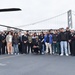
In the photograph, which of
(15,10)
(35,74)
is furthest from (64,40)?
(15,10)

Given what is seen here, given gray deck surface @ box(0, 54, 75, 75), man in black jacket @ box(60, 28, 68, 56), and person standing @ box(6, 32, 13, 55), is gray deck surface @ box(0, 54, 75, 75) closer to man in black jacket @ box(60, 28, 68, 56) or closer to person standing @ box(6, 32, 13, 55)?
man in black jacket @ box(60, 28, 68, 56)

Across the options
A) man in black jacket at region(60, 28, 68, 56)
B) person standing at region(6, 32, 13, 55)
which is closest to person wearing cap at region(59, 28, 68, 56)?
man in black jacket at region(60, 28, 68, 56)

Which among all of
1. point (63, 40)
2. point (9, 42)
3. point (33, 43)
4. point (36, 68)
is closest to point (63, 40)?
point (63, 40)

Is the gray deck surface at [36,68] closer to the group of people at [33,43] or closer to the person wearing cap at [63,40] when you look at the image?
the person wearing cap at [63,40]

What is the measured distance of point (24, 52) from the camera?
1708 cm

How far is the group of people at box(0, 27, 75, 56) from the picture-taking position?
15648mm

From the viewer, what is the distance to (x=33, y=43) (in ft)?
55.0

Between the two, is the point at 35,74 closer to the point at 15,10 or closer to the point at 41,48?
the point at 15,10

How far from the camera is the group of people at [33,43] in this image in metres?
15.6

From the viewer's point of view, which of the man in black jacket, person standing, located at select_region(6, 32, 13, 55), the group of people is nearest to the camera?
the man in black jacket

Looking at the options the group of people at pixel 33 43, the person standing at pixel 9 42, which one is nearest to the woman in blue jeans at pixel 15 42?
the group of people at pixel 33 43

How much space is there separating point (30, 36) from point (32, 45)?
2.08 feet

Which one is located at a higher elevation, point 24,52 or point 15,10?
point 15,10

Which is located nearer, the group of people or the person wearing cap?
the person wearing cap
